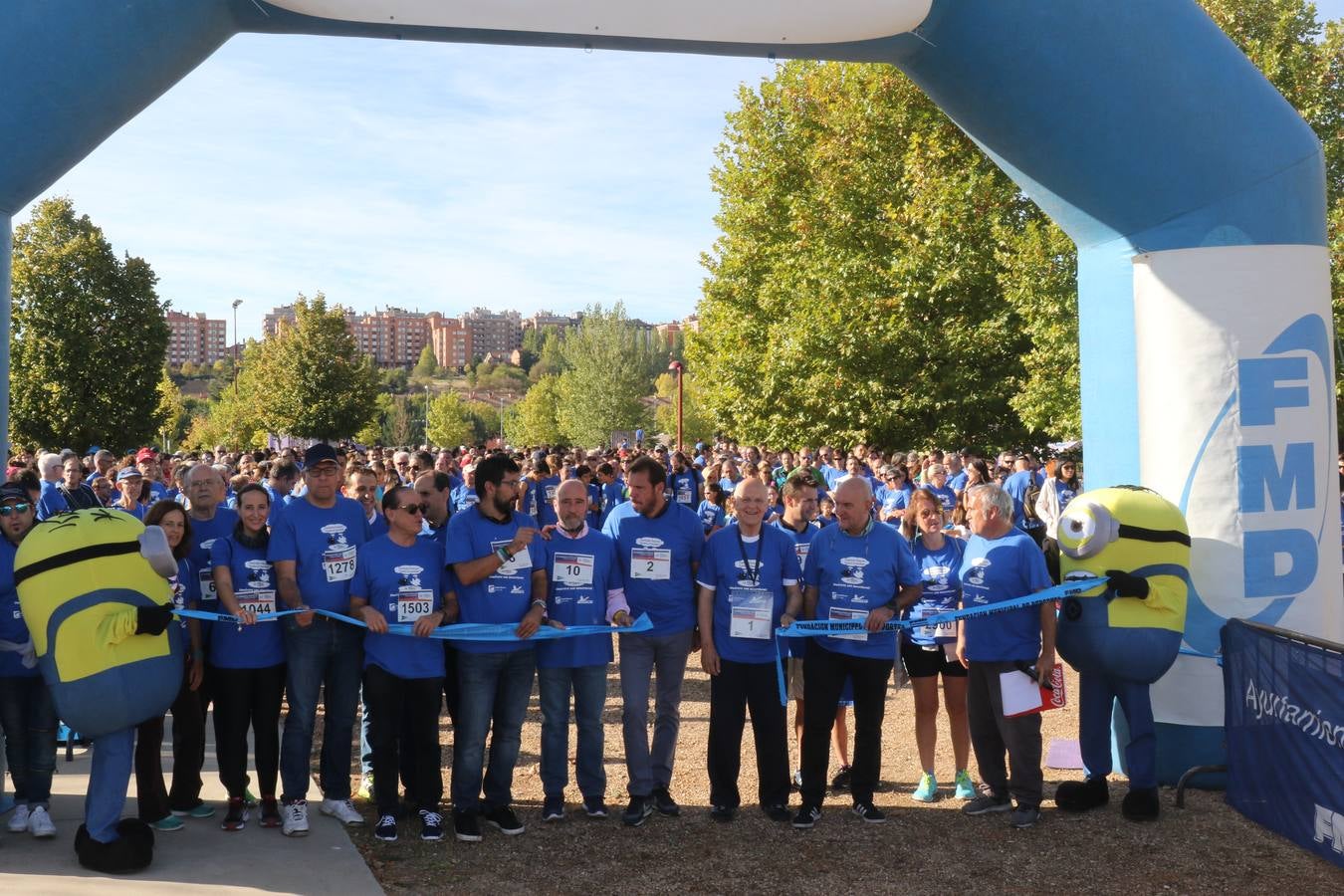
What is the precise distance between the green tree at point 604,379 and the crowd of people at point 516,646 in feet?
194

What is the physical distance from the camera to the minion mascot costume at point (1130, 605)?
6.15m

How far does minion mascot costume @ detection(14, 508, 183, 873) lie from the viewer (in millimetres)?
5160

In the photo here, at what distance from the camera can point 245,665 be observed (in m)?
5.86

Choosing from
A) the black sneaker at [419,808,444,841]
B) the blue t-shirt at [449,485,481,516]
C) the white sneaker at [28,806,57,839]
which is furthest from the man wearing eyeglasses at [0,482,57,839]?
the blue t-shirt at [449,485,481,516]

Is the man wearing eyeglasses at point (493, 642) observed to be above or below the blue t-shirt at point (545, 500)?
below

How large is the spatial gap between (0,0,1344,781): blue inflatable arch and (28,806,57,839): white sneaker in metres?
3.85

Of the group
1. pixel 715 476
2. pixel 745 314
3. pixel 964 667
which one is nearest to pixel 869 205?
pixel 745 314

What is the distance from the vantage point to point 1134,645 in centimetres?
616

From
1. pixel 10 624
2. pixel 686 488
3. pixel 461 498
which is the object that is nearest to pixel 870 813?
pixel 10 624

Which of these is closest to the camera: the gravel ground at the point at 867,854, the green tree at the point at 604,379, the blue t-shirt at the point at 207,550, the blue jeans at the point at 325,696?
the gravel ground at the point at 867,854

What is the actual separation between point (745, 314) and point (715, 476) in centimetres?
1674

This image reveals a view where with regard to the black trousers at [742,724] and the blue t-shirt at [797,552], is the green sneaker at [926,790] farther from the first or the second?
the blue t-shirt at [797,552]

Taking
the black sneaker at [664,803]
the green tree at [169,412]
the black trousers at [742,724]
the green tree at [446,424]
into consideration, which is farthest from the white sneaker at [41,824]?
the green tree at [446,424]

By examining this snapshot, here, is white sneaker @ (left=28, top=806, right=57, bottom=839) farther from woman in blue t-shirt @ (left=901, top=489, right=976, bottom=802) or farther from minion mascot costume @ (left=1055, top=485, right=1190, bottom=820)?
minion mascot costume @ (left=1055, top=485, right=1190, bottom=820)
